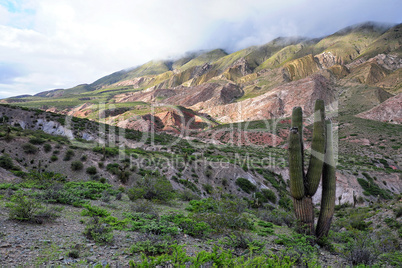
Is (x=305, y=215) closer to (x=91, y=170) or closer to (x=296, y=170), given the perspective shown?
(x=296, y=170)

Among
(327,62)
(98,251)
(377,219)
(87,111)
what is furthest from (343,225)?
(327,62)

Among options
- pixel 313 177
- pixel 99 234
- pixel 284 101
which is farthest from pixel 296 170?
pixel 284 101

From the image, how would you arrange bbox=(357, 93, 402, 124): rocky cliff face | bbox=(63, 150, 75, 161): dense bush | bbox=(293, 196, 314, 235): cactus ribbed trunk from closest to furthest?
1. bbox=(293, 196, 314, 235): cactus ribbed trunk
2. bbox=(63, 150, 75, 161): dense bush
3. bbox=(357, 93, 402, 124): rocky cliff face

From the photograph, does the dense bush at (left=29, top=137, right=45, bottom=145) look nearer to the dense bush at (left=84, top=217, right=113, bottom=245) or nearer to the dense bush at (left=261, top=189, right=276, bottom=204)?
the dense bush at (left=84, top=217, right=113, bottom=245)

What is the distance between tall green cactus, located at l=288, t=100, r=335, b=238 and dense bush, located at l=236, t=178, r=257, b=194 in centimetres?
1360

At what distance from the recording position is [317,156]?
26.9 feet

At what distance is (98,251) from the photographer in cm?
469

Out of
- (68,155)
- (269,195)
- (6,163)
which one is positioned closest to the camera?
(6,163)

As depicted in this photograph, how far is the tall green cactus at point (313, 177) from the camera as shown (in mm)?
7902

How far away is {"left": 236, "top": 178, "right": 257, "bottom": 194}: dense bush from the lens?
71.2ft

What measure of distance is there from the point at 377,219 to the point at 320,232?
25.0 feet

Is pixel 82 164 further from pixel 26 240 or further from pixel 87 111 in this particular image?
pixel 87 111

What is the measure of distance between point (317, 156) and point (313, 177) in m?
0.88

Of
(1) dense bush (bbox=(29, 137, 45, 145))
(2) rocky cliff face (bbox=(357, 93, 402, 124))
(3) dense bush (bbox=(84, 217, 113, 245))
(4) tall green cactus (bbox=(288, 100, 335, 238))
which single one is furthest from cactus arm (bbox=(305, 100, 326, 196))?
(2) rocky cliff face (bbox=(357, 93, 402, 124))
